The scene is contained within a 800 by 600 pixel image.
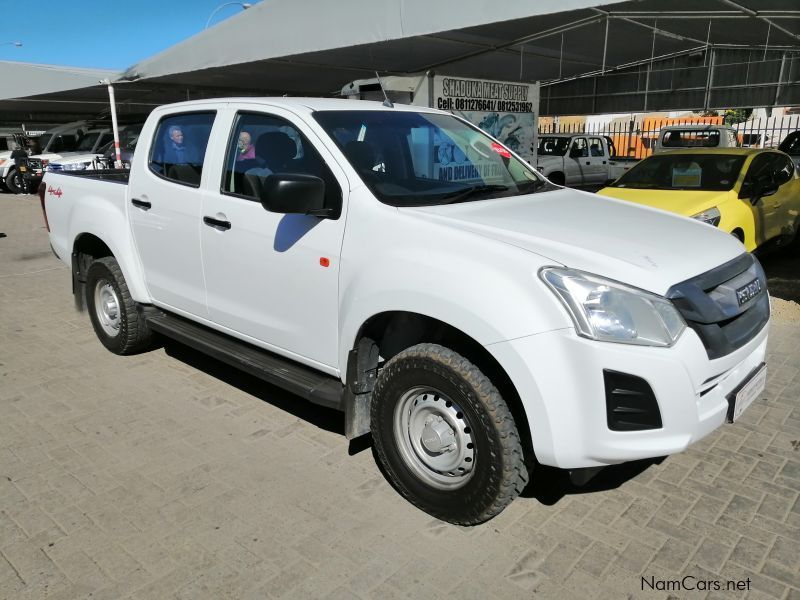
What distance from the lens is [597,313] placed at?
2.41 meters

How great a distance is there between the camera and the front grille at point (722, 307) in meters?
2.53

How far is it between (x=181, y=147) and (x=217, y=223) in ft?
2.81

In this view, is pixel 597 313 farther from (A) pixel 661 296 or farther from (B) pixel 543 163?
(B) pixel 543 163

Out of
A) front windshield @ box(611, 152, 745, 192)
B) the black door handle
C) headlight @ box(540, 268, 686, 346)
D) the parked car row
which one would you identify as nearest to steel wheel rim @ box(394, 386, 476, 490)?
headlight @ box(540, 268, 686, 346)

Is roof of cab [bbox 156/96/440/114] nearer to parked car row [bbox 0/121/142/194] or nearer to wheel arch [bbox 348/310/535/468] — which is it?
wheel arch [bbox 348/310/535/468]

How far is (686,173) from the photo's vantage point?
7.75 metres

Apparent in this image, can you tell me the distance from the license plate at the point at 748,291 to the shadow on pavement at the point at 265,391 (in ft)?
7.72

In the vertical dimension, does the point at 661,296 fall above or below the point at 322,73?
below

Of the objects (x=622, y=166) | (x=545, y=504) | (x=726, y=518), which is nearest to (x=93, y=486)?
(x=545, y=504)

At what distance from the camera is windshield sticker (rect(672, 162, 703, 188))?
760cm

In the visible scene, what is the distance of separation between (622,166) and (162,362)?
14.9 meters

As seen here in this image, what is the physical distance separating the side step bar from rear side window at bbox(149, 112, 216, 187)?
0.98 m

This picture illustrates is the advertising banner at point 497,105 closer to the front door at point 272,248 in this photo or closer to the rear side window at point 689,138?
the rear side window at point 689,138

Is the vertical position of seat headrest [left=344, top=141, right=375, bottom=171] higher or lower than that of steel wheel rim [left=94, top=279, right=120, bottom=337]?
higher
